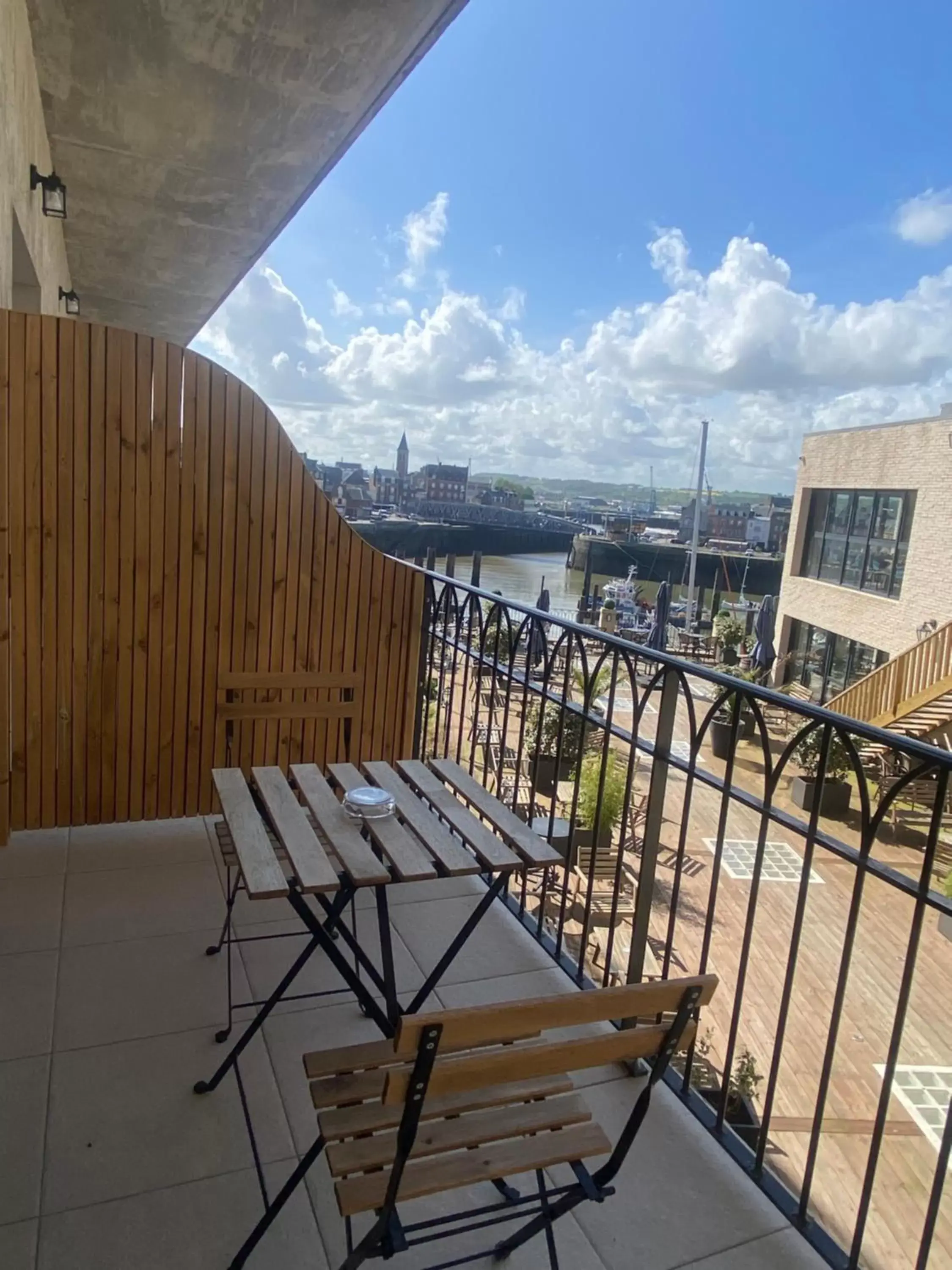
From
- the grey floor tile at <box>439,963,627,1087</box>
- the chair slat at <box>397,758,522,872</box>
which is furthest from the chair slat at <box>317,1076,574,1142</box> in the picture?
the grey floor tile at <box>439,963,627,1087</box>

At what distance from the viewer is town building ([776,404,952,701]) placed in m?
15.9

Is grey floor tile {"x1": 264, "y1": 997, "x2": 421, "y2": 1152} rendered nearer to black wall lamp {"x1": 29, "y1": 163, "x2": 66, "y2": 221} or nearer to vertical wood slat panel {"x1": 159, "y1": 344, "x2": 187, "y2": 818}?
vertical wood slat panel {"x1": 159, "y1": 344, "x2": 187, "y2": 818}

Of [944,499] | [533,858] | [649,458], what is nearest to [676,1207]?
[533,858]

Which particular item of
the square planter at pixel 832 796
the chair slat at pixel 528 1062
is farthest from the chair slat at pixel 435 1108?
the square planter at pixel 832 796

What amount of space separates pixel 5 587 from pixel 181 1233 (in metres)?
2.32

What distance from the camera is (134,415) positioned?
312cm

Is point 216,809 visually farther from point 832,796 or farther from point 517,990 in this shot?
point 832,796

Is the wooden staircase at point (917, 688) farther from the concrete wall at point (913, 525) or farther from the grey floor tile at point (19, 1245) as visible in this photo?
the grey floor tile at point (19, 1245)

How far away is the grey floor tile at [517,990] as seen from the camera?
7.95ft

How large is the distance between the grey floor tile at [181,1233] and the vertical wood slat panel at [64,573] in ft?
6.39

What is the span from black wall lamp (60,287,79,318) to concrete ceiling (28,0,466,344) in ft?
1.42

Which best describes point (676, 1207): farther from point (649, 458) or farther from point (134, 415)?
point (649, 458)

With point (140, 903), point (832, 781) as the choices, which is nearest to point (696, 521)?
point (832, 781)

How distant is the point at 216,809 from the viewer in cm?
356
